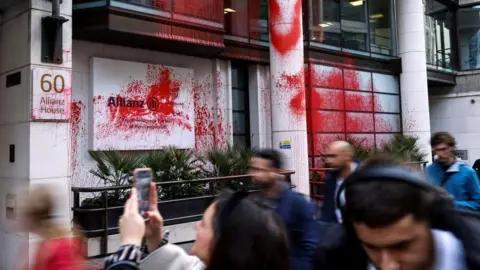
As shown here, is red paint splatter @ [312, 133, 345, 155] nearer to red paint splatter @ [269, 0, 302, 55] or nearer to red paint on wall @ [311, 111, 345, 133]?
red paint on wall @ [311, 111, 345, 133]

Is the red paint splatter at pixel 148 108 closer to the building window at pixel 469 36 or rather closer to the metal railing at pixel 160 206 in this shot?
the metal railing at pixel 160 206

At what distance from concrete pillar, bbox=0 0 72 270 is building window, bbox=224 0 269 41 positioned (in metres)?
6.32

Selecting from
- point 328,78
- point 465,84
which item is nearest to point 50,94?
point 328,78

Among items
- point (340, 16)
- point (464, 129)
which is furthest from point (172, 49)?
point (464, 129)

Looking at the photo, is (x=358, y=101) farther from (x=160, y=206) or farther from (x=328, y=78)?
(x=160, y=206)

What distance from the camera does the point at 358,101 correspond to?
631 inches

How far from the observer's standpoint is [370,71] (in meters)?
16.6

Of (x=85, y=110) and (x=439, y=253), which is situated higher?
(x=85, y=110)

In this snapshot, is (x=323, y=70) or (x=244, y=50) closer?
(x=244, y=50)

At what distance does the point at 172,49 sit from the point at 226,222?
1027 centimetres

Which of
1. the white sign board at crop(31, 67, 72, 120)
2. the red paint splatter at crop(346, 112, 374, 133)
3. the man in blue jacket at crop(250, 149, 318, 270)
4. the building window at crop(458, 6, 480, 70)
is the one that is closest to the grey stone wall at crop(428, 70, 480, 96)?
the building window at crop(458, 6, 480, 70)

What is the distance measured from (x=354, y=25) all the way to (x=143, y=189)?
1602 cm

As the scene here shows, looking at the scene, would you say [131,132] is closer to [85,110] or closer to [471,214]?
[85,110]

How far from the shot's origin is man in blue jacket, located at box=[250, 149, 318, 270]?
131 inches
